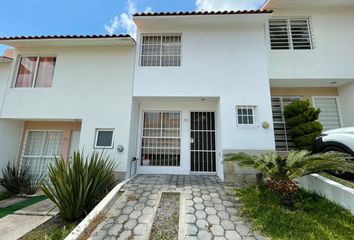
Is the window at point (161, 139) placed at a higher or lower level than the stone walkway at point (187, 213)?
higher

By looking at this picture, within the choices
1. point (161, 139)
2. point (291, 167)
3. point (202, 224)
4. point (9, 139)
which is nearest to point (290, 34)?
point (291, 167)

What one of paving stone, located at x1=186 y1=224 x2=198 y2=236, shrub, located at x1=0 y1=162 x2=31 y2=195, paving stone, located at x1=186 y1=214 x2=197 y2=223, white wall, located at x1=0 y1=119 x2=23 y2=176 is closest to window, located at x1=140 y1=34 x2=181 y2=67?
paving stone, located at x1=186 y1=214 x2=197 y2=223

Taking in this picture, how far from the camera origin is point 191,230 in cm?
329

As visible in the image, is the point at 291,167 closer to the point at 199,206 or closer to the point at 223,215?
the point at 223,215

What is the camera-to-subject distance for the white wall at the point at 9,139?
24.0 ft

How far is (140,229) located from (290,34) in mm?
9570

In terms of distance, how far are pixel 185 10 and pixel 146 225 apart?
7557mm

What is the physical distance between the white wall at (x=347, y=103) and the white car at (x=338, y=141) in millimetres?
3533

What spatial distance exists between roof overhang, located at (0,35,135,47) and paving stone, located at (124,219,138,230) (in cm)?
658

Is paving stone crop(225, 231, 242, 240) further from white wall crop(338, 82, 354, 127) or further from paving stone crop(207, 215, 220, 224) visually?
white wall crop(338, 82, 354, 127)

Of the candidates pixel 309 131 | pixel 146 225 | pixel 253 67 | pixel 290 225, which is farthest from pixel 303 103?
pixel 146 225

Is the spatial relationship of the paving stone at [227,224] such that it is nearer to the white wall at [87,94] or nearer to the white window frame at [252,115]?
the white window frame at [252,115]

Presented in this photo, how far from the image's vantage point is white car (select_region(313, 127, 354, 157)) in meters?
4.48

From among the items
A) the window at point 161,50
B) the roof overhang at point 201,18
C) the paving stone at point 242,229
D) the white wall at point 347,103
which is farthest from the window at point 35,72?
the white wall at point 347,103
